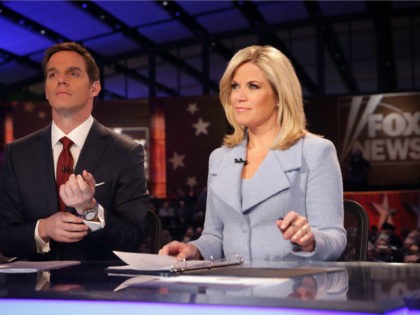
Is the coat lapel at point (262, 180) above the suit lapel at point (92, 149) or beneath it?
beneath

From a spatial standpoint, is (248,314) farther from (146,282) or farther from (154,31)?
(154,31)

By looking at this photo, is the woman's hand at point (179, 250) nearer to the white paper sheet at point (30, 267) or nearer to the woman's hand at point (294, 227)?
the white paper sheet at point (30, 267)

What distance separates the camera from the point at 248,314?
3.49 ft

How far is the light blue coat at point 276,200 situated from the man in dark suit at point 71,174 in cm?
31

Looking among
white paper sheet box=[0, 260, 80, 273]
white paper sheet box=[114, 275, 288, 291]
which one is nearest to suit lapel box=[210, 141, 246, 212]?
white paper sheet box=[0, 260, 80, 273]

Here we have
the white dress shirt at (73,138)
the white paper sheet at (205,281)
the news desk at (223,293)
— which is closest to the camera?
the news desk at (223,293)

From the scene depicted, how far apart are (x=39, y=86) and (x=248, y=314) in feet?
49.7

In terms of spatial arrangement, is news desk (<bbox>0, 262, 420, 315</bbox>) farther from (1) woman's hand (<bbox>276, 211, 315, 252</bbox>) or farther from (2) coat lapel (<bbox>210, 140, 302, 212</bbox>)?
(2) coat lapel (<bbox>210, 140, 302, 212</bbox>)

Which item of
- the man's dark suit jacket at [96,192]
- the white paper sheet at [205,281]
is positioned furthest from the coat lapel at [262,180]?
the white paper sheet at [205,281]

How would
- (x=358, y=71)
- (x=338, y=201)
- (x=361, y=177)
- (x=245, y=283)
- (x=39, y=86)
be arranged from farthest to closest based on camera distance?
(x=39, y=86) → (x=358, y=71) → (x=361, y=177) → (x=338, y=201) → (x=245, y=283)

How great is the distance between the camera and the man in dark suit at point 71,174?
2.21 meters

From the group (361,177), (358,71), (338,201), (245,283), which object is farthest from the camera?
(358,71)

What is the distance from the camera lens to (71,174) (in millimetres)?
2191

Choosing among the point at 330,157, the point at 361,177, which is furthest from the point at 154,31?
the point at 330,157
